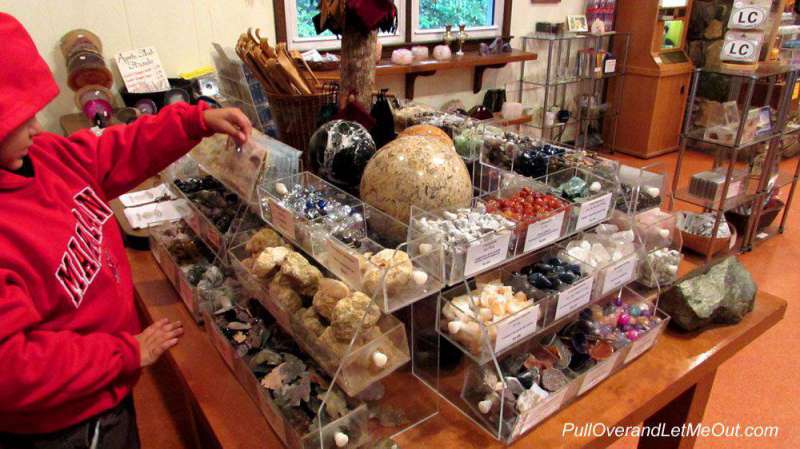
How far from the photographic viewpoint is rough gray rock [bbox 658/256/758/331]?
4.11 feet

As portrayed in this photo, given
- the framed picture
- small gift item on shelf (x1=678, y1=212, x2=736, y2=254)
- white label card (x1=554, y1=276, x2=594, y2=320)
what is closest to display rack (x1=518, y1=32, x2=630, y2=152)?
the framed picture

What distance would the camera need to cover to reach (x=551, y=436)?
0.99 m

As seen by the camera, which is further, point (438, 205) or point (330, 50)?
point (330, 50)

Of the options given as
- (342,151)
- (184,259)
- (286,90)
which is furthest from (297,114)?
(184,259)

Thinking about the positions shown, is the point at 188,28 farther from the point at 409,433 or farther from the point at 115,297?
the point at 409,433

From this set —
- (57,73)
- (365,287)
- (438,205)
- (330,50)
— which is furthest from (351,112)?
(330,50)

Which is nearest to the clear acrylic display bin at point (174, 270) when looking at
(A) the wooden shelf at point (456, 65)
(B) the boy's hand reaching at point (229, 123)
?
(B) the boy's hand reaching at point (229, 123)

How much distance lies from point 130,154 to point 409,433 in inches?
31.7

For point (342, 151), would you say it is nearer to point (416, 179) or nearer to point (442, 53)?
point (416, 179)

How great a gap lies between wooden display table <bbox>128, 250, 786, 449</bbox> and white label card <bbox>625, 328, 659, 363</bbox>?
18mm

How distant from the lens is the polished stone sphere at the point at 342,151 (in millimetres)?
1240

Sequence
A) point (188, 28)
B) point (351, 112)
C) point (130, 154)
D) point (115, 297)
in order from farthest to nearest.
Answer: point (188, 28) → point (351, 112) → point (130, 154) → point (115, 297)

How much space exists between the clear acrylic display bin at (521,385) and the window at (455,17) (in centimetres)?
296

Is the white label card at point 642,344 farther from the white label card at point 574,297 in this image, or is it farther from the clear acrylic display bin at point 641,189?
the clear acrylic display bin at point 641,189
